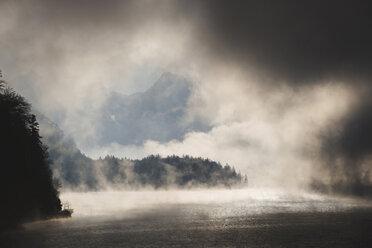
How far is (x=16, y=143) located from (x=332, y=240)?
244 feet

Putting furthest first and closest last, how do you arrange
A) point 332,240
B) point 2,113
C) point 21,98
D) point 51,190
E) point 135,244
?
1. point 51,190
2. point 21,98
3. point 2,113
4. point 332,240
5. point 135,244

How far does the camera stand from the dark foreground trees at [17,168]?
83.6 m

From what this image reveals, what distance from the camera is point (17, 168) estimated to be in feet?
292

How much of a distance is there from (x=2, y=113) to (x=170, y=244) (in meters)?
47.1

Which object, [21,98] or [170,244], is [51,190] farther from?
[170,244]

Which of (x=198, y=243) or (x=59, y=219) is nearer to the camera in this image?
(x=198, y=243)

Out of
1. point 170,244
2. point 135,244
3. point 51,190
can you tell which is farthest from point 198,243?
point 51,190

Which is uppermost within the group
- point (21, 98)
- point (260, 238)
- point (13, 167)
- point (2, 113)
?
point (21, 98)

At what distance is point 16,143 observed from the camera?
292 ft

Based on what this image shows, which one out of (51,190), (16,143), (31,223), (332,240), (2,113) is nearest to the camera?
(332,240)

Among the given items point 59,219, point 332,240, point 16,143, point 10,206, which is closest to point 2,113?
point 16,143

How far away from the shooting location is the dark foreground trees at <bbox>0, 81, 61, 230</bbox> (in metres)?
83.6

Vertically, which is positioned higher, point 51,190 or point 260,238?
point 51,190

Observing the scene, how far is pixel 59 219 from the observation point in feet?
435
